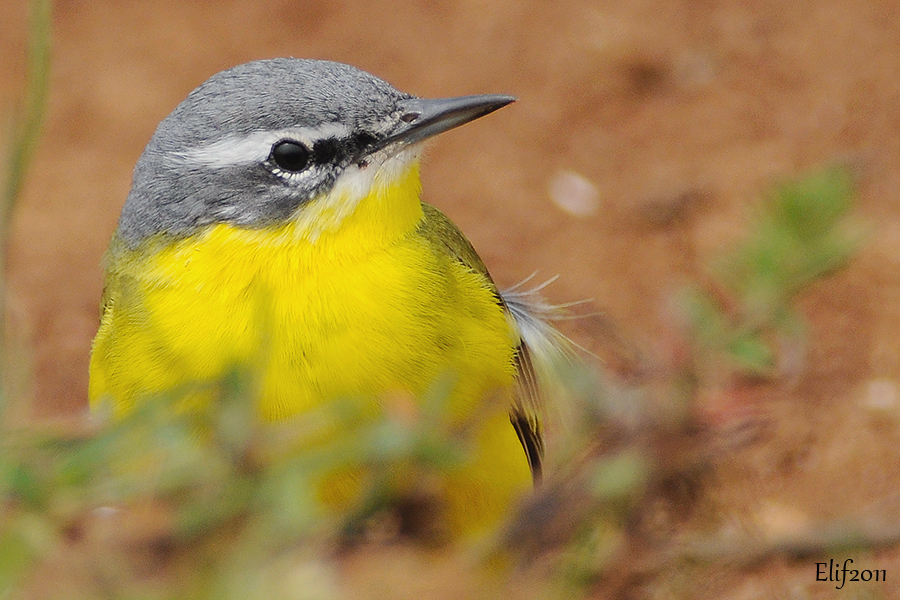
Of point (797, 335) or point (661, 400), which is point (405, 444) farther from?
point (797, 335)

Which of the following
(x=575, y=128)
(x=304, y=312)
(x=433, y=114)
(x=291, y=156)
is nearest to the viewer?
(x=304, y=312)

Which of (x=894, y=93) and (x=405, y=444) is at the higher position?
(x=894, y=93)

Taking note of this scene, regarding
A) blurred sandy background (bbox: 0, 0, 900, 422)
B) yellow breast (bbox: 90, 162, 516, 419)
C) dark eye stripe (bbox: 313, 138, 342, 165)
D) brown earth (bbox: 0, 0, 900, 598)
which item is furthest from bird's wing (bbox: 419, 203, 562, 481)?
blurred sandy background (bbox: 0, 0, 900, 422)

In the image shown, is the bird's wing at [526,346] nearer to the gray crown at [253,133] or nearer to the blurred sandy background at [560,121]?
the gray crown at [253,133]

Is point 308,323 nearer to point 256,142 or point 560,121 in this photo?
point 256,142

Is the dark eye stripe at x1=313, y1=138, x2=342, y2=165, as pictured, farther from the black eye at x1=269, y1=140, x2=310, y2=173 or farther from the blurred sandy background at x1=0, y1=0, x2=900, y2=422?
the blurred sandy background at x1=0, y1=0, x2=900, y2=422

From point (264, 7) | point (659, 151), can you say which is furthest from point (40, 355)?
point (659, 151)

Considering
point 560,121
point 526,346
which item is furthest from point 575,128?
point 526,346
